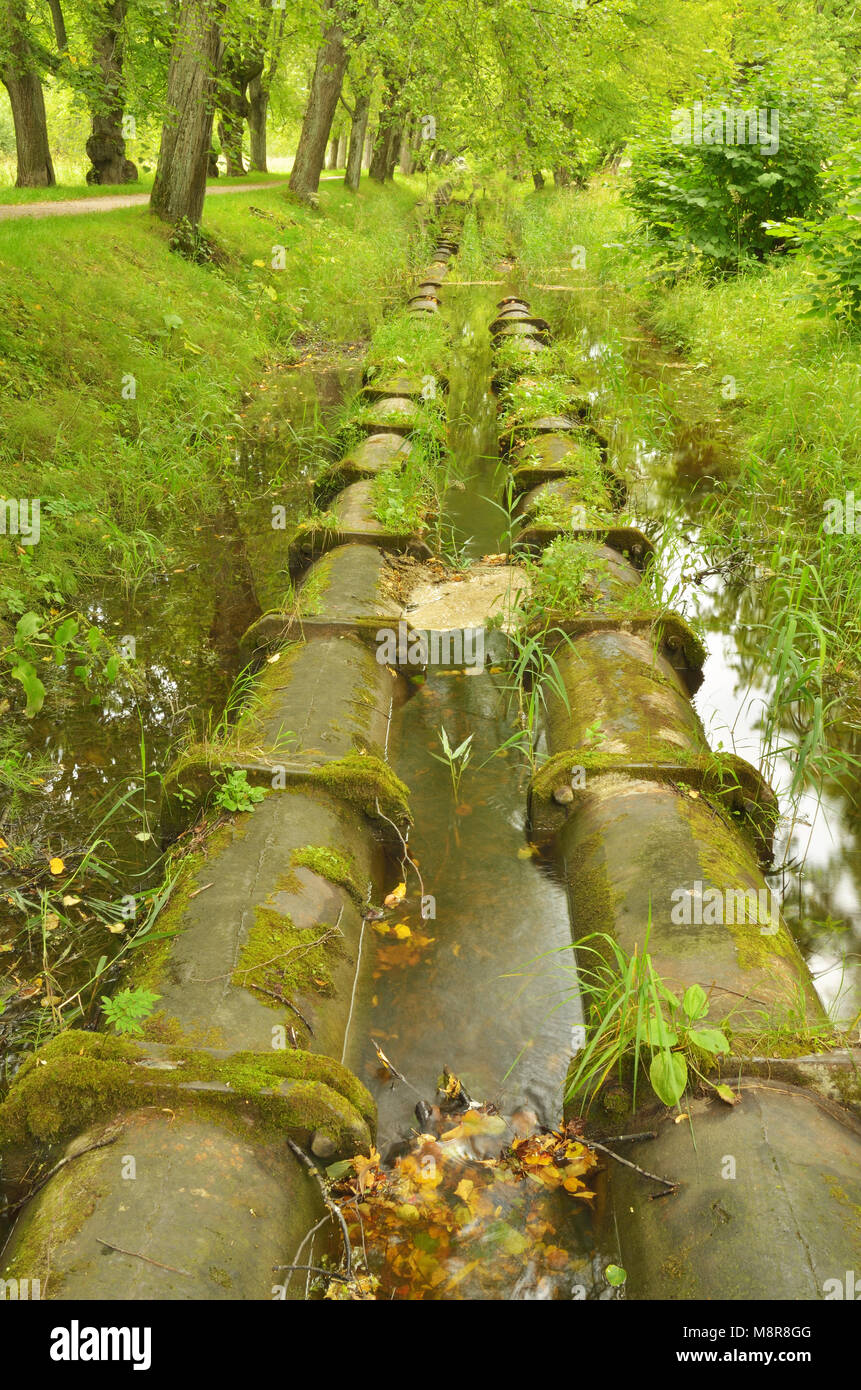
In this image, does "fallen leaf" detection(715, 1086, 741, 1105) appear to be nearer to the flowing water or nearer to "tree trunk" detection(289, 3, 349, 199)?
the flowing water

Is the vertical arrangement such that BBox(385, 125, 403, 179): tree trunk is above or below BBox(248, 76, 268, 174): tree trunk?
above

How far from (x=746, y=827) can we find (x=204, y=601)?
12.1ft

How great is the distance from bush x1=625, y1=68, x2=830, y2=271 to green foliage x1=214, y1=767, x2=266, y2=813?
32.5 feet

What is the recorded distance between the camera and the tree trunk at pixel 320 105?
50.4 feet

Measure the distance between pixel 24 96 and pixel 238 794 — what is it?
14.0 m

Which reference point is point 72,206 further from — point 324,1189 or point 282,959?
point 324,1189

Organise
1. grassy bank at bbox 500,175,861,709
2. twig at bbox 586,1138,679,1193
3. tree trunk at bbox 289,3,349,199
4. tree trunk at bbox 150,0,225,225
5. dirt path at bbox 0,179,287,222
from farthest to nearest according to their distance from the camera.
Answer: tree trunk at bbox 289,3,349,199
dirt path at bbox 0,179,287,222
tree trunk at bbox 150,0,225,225
grassy bank at bbox 500,175,861,709
twig at bbox 586,1138,679,1193

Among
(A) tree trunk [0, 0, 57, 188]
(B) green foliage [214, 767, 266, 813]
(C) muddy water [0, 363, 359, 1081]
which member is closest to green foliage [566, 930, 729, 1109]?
(B) green foliage [214, 767, 266, 813]

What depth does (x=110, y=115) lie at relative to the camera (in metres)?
13.9

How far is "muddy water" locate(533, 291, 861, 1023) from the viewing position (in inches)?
137

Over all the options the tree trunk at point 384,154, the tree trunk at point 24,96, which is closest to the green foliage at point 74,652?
the tree trunk at point 24,96

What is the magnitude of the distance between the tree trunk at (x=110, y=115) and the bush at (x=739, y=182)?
7.65 meters
